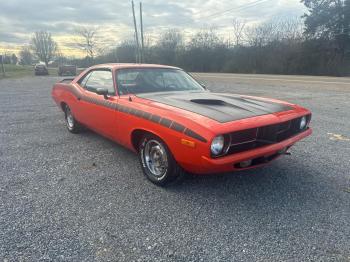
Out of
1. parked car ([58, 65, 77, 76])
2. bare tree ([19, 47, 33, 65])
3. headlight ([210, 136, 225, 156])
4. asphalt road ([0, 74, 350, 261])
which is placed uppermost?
bare tree ([19, 47, 33, 65])

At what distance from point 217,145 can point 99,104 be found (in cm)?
219

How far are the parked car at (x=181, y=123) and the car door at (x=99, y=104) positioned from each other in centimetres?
1

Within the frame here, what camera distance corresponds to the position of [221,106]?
10.2 ft

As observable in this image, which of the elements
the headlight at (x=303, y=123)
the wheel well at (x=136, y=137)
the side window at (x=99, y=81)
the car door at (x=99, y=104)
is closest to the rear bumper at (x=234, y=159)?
the headlight at (x=303, y=123)

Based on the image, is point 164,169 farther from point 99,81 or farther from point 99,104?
point 99,81

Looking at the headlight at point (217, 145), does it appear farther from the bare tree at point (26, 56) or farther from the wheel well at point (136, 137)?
the bare tree at point (26, 56)

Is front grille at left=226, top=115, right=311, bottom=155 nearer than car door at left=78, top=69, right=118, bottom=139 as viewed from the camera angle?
Yes

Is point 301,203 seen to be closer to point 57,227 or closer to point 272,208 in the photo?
point 272,208

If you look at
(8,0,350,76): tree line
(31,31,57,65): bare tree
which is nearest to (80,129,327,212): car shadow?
(8,0,350,76): tree line

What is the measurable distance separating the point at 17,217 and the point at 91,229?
787 millimetres

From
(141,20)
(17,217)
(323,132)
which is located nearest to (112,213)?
(17,217)

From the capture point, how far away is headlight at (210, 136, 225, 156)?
2.49 m

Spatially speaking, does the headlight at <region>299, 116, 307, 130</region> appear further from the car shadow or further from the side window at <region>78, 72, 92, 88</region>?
the side window at <region>78, 72, 92, 88</region>

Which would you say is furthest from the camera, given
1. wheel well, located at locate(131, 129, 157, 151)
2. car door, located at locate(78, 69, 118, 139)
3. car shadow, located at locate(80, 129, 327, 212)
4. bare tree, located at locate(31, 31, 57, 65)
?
bare tree, located at locate(31, 31, 57, 65)
